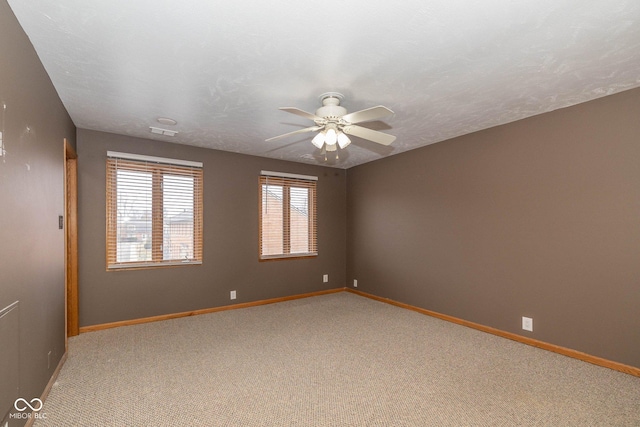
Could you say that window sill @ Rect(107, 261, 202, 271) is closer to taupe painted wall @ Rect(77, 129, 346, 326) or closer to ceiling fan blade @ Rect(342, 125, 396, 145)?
taupe painted wall @ Rect(77, 129, 346, 326)

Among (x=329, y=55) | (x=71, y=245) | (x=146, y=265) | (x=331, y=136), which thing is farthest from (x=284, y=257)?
(x=329, y=55)

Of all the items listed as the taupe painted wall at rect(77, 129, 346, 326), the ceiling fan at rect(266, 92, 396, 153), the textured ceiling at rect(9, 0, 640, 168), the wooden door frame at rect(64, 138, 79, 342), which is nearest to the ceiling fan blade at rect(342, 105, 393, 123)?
the ceiling fan at rect(266, 92, 396, 153)

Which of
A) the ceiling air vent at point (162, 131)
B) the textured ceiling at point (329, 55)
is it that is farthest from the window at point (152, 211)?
the textured ceiling at point (329, 55)

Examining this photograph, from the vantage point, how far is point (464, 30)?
1875 mm

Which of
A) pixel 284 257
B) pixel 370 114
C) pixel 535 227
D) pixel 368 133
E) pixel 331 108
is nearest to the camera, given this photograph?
pixel 370 114

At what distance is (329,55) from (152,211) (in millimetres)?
3233

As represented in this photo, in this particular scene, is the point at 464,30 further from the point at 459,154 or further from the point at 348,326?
the point at 348,326

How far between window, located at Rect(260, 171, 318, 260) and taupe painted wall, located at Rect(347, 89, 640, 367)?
4.86ft

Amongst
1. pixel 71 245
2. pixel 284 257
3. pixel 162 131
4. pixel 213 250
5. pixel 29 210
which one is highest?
pixel 162 131

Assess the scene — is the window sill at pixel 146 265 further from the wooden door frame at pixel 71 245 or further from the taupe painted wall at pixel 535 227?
the taupe painted wall at pixel 535 227

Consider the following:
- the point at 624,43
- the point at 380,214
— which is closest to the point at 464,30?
the point at 624,43

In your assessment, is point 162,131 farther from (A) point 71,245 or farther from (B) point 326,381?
(B) point 326,381

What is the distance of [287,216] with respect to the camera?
17.7ft

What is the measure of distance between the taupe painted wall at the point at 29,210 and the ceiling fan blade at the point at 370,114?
207 cm
